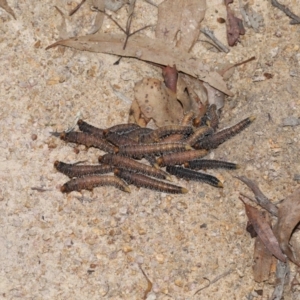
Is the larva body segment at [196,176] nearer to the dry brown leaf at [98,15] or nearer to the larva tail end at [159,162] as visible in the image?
the larva tail end at [159,162]

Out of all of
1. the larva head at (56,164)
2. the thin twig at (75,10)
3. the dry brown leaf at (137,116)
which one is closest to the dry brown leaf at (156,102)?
the dry brown leaf at (137,116)

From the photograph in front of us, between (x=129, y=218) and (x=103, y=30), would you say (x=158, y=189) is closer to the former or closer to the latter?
(x=129, y=218)

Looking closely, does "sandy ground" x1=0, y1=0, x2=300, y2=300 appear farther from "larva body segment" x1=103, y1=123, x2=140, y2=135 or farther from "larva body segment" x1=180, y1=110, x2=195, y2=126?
"larva body segment" x1=180, y1=110, x2=195, y2=126

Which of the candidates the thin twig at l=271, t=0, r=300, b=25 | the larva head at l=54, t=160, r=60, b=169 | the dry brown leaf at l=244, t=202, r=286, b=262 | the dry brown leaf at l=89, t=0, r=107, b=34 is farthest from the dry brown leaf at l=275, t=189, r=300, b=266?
the dry brown leaf at l=89, t=0, r=107, b=34

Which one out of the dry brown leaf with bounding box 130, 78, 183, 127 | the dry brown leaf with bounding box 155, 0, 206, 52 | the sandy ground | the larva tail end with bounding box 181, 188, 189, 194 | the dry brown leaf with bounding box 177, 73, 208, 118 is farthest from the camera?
the dry brown leaf with bounding box 155, 0, 206, 52

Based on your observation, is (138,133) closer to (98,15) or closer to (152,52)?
(152,52)

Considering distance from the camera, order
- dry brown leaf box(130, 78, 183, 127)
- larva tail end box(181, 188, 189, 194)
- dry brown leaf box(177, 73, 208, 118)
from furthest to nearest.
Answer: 1. dry brown leaf box(177, 73, 208, 118)
2. dry brown leaf box(130, 78, 183, 127)
3. larva tail end box(181, 188, 189, 194)

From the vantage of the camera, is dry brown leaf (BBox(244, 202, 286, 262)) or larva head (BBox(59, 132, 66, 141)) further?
larva head (BBox(59, 132, 66, 141))
